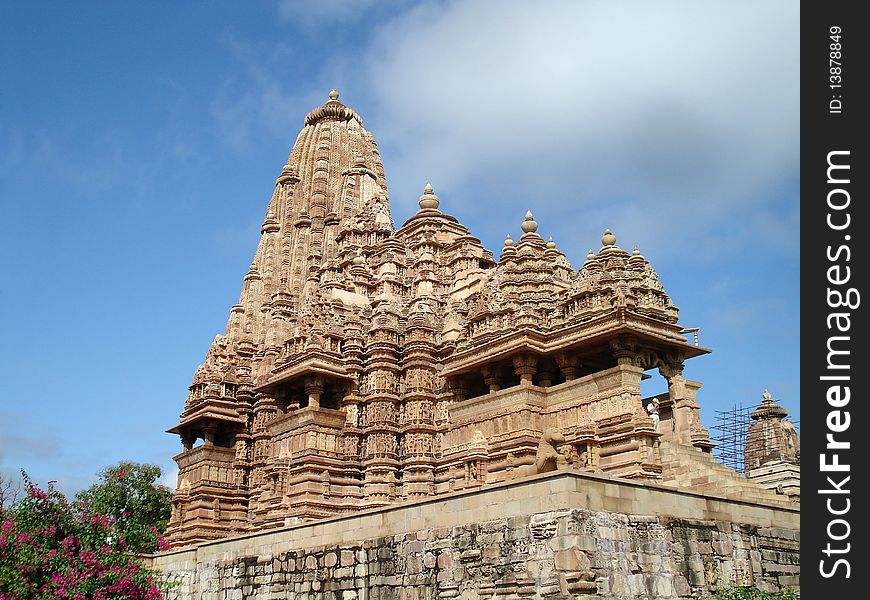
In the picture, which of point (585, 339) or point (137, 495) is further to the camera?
point (137, 495)

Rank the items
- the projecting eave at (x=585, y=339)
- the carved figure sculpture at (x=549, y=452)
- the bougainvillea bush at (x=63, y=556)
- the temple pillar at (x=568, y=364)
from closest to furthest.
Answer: the carved figure sculpture at (x=549, y=452)
the bougainvillea bush at (x=63, y=556)
the projecting eave at (x=585, y=339)
the temple pillar at (x=568, y=364)

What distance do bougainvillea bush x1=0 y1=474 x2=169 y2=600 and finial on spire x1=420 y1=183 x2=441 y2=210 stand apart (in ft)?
65.2

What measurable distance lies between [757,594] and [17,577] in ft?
48.5

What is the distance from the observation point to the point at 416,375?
1214 inches

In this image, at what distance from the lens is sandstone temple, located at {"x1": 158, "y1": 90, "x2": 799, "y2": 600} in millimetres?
16766

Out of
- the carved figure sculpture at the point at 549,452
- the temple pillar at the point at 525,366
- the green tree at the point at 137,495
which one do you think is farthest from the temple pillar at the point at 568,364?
the green tree at the point at 137,495

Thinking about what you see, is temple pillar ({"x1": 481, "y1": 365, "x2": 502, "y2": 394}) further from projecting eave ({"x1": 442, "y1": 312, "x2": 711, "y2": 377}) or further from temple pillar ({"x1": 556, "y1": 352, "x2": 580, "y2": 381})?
temple pillar ({"x1": 556, "y1": 352, "x2": 580, "y2": 381})

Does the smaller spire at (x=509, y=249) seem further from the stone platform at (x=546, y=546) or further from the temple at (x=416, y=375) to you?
the stone platform at (x=546, y=546)

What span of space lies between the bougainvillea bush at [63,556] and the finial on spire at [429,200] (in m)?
19.9

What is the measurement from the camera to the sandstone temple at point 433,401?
16.8m

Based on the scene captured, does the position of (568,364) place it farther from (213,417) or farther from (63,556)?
(213,417)

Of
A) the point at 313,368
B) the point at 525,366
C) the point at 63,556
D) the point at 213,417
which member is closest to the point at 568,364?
the point at 525,366

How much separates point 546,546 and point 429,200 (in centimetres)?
2575
